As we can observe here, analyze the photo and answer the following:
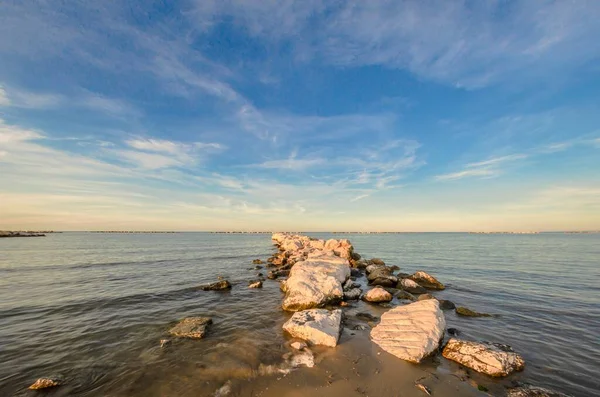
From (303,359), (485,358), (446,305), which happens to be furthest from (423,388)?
(446,305)

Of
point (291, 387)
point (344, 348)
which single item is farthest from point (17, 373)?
point (344, 348)

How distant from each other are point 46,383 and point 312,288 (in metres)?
10.4

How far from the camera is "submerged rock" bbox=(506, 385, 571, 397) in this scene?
6418 millimetres

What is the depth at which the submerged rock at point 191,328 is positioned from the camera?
397 inches

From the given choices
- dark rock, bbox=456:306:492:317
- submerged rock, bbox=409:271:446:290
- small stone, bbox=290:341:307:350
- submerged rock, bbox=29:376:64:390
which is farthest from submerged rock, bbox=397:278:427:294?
submerged rock, bbox=29:376:64:390

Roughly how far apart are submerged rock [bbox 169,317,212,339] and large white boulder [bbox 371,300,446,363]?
Answer: 6916 millimetres

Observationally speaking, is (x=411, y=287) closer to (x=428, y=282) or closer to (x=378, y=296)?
(x=428, y=282)

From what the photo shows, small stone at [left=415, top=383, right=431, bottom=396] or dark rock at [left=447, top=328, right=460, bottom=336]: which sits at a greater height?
small stone at [left=415, top=383, right=431, bottom=396]

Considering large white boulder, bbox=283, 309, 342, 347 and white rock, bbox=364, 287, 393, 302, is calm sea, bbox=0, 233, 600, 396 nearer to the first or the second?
large white boulder, bbox=283, 309, 342, 347

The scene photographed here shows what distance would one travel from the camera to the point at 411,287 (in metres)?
17.8

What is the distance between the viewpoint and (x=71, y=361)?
8359mm

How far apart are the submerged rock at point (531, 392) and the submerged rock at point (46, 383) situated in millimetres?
12215

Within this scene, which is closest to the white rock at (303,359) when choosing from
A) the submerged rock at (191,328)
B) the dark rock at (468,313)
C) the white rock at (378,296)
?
the submerged rock at (191,328)

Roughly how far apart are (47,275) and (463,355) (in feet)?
107
